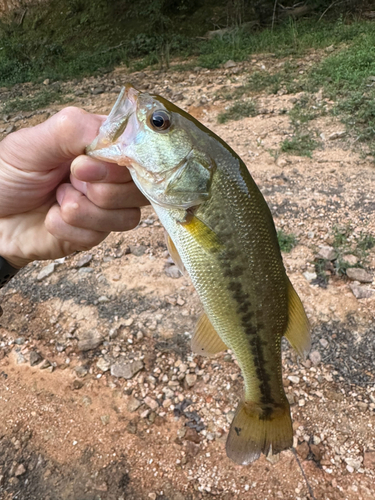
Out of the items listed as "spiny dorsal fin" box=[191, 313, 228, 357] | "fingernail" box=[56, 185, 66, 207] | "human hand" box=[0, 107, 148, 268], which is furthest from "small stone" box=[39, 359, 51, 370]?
"spiny dorsal fin" box=[191, 313, 228, 357]

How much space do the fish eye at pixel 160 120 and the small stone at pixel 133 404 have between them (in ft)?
6.96

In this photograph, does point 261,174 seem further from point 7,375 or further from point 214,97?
point 7,375

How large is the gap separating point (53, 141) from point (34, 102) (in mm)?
7715

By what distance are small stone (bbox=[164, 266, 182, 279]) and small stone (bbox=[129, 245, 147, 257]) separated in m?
0.40

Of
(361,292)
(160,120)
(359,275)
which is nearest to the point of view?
(160,120)

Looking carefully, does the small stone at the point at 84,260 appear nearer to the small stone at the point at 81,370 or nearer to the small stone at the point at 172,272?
the small stone at the point at 172,272

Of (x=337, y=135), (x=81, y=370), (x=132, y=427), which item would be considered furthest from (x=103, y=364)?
(x=337, y=135)

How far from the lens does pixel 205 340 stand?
198 cm

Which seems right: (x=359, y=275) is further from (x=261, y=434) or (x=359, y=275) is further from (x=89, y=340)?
(x=89, y=340)

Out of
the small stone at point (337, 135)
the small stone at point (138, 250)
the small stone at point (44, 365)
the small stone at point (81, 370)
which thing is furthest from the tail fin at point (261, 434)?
the small stone at point (337, 135)

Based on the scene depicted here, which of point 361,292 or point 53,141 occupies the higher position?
point 53,141

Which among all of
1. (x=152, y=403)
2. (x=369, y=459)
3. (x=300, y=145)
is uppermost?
(x=152, y=403)

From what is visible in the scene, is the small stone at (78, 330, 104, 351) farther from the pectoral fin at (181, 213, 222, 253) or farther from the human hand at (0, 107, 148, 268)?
the pectoral fin at (181, 213, 222, 253)

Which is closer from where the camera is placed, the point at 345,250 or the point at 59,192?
the point at 59,192
